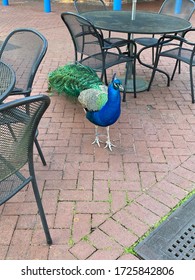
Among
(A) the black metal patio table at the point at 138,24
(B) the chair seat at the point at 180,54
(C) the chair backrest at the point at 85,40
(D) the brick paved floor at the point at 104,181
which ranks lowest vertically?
(D) the brick paved floor at the point at 104,181

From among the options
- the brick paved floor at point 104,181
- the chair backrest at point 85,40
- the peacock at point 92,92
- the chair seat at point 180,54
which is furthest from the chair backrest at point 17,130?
the chair seat at point 180,54

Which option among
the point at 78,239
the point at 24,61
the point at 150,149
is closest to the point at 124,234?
the point at 78,239

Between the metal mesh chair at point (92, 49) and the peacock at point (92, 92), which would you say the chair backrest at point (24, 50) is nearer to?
the peacock at point (92, 92)

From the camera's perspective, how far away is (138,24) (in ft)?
11.6

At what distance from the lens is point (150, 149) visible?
2.72 meters

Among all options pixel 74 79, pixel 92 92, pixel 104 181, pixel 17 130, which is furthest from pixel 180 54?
pixel 17 130

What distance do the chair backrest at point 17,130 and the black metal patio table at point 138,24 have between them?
218 centimetres

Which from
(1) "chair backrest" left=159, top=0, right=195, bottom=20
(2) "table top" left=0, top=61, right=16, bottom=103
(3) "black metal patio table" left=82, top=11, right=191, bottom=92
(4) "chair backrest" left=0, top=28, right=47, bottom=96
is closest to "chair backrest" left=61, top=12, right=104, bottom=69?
(3) "black metal patio table" left=82, top=11, right=191, bottom=92

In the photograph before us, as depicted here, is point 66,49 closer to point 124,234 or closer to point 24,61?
point 24,61

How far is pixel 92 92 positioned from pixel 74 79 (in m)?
0.58

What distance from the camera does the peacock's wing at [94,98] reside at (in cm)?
250

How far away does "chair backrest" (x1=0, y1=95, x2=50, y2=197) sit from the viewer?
3.98 feet

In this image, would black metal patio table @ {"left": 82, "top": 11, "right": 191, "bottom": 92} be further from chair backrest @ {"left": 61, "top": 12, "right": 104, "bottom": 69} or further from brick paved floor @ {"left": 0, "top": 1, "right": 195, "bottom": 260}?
brick paved floor @ {"left": 0, "top": 1, "right": 195, "bottom": 260}

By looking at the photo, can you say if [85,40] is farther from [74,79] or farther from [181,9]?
[181,9]
